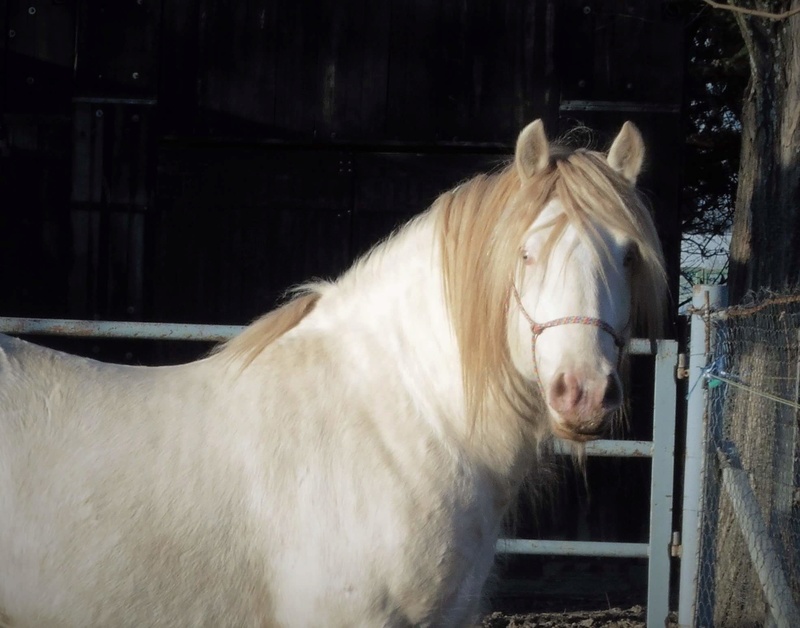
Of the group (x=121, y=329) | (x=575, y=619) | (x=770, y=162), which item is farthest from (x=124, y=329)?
(x=770, y=162)

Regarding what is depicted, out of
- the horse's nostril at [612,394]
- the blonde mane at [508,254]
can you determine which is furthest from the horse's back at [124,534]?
the horse's nostril at [612,394]

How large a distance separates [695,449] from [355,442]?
6.16 ft

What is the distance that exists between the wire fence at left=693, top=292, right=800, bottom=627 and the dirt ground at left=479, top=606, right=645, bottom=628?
0.72 m

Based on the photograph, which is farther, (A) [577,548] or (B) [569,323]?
(A) [577,548]

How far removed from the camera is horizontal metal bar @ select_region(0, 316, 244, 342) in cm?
406

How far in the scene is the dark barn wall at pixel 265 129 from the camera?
558cm

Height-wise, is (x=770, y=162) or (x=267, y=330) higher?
(x=770, y=162)

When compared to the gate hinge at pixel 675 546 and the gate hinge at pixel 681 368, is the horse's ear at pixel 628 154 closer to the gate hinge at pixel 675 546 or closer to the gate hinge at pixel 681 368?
the gate hinge at pixel 681 368

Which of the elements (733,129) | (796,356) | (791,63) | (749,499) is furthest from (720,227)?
(749,499)

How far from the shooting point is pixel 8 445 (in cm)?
262

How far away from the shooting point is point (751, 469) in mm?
4125

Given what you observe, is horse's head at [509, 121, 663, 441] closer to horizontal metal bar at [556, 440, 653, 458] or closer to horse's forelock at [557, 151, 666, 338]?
horse's forelock at [557, 151, 666, 338]

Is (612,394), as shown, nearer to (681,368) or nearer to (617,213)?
(617,213)

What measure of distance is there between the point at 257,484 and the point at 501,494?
0.72 m
